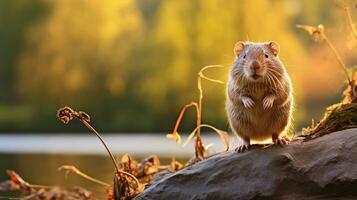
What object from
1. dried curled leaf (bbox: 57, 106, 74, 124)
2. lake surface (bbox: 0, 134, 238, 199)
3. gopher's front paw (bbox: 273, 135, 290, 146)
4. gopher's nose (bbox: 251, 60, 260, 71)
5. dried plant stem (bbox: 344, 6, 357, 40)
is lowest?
lake surface (bbox: 0, 134, 238, 199)

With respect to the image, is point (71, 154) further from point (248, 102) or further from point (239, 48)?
point (248, 102)

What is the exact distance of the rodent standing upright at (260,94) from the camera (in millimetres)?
2195

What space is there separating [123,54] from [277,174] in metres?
6.09

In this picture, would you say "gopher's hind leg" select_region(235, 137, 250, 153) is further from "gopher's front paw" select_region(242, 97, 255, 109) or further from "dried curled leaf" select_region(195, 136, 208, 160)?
"dried curled leaf" select_region(195, 136, 208, 160)

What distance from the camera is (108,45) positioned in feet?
26.3

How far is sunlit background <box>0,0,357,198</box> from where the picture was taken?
694 cm

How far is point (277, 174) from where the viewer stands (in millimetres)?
2107

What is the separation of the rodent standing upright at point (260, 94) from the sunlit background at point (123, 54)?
436 cm

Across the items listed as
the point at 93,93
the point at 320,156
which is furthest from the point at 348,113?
the point at 93,93

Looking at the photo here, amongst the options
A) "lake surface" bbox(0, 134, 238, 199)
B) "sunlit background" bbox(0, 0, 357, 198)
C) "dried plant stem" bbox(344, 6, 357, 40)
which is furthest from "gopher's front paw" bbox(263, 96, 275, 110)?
"sunlit background" bbox(0, 0, 357, 198)

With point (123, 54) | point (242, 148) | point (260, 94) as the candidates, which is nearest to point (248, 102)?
point (260, 94)

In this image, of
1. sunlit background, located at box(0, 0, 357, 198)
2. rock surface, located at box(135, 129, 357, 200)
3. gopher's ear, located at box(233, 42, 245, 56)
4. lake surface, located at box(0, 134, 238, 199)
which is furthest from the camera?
sunlit background, located at box(0, 0, 357, 198)

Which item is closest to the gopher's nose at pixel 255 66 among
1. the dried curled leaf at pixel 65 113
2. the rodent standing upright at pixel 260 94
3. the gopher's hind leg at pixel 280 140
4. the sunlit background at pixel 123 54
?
the rodent standing upright at pixel 260 94

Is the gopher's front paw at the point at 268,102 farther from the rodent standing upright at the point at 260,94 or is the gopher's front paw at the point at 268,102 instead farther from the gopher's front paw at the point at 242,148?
the gopher's front paw at the point at 242,148
